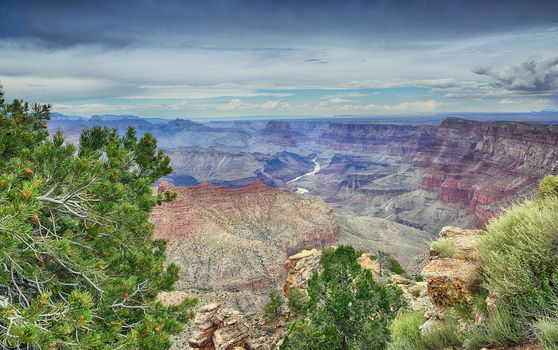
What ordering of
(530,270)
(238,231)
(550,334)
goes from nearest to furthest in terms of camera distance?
(550,334), (530,270), (238,231)

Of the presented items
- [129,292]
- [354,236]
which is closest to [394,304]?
[129,292]

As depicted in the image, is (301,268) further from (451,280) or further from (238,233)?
(238,233)

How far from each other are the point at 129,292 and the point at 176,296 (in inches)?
2136

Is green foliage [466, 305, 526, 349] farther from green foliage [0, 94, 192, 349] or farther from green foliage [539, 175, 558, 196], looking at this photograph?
green foliage [0, 94, 192, 349]

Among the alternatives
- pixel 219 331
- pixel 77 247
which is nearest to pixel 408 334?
pixel 77 247

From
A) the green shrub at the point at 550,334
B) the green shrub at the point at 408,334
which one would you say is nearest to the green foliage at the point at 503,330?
the green shrub at the point at 550,334

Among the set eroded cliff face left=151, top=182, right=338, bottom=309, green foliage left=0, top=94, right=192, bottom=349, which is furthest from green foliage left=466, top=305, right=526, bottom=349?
eroded cliff face left=151, top=182, right=338, bottom=309

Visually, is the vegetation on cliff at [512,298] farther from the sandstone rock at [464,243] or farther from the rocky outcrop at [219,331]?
the rocky outcrop at [219,331]

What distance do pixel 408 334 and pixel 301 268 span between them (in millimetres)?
23701

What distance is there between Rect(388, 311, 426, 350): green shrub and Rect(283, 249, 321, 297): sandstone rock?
19.3 m

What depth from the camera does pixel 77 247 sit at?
7352mm

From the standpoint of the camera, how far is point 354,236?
383ft

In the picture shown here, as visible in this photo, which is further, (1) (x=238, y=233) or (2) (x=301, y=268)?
(1) (x=238, y=233)

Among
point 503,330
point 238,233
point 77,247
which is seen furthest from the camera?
point 238,233
